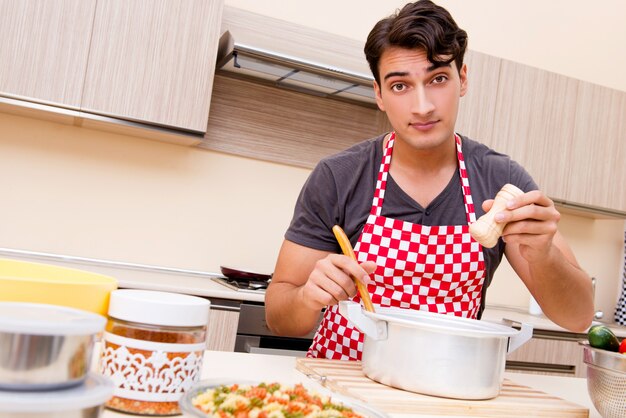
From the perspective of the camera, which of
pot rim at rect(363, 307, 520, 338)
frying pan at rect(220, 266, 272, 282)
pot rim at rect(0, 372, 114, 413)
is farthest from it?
frying pan at rect(220, 266, 272, 282)

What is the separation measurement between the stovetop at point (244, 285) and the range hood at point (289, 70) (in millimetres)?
834

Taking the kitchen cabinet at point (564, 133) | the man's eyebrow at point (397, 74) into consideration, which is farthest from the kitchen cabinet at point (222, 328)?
the kitchen cabinet at point (564, 133)

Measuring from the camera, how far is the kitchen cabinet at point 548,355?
8.78 feet

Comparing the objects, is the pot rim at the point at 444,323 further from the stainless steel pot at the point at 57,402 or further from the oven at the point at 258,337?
the oven at the point at 258,337

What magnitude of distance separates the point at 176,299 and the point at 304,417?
0.65 feet

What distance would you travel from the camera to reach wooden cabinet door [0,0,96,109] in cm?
220

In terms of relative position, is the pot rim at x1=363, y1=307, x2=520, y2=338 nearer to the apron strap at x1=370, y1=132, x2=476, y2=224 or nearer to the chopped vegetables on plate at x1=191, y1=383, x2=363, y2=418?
the chopped vegetables on plate at x1=191, y1=383, x2=363, y2=418

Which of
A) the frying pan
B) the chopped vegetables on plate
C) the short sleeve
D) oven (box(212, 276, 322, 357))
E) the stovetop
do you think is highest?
the short sleeve

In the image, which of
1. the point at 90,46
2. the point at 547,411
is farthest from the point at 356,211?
the point at 90,46

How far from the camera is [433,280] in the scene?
56.9 inches

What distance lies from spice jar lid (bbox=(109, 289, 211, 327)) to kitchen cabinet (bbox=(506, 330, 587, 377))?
7.31 ft

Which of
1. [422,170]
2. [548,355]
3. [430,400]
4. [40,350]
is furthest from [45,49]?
[548,355]

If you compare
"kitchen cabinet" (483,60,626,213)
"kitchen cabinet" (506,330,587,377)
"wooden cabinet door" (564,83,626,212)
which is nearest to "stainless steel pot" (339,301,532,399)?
"kitchen cabinet" (506,330,587,377)

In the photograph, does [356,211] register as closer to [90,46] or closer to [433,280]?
[433,280]
